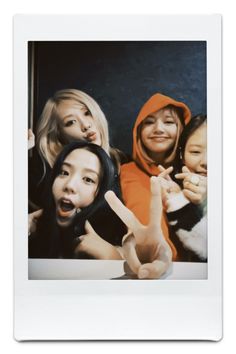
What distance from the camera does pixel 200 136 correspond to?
5.90 ft

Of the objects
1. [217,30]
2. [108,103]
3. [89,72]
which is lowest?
[108,103]

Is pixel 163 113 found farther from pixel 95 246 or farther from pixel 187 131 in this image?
pixel 95 246

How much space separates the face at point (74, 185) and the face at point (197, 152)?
33 cm

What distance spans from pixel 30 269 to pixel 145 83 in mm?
795

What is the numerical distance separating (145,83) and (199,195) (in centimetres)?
45

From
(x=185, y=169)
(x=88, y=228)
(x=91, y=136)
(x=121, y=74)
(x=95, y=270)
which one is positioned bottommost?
(x=95, y=270)

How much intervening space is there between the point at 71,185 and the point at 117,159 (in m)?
0.19

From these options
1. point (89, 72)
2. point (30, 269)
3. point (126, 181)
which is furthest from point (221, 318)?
point (89, 72)

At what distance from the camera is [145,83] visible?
1.80 metres

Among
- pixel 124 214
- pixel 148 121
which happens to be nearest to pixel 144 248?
pixel 124 214

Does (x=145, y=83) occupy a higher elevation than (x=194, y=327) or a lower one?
higher

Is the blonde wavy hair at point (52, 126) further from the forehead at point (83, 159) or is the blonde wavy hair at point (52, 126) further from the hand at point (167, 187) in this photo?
the hand at point (167, 187)

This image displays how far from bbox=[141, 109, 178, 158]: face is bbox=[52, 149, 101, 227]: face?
20 centimetres

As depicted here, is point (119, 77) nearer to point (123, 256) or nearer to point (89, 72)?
point (89, 72)
